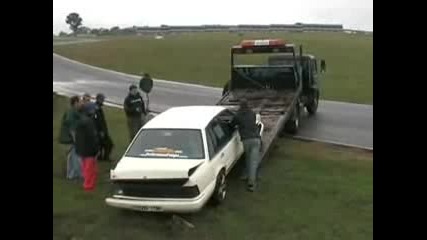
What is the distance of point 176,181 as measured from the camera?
952cm

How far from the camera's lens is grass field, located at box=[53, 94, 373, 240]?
9.50 metres

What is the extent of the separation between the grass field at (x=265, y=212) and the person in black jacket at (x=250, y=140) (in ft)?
1.05

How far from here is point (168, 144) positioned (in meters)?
10.4

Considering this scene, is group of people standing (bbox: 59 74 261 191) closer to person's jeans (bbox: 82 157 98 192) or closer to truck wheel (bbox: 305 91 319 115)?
person's jeans (bbox: 82 157 98 192)

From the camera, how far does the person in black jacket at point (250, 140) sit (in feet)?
38.0

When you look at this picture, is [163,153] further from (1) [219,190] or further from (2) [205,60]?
(2) [205,60]

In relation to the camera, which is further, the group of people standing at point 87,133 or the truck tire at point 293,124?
the truck tire at point 293,124

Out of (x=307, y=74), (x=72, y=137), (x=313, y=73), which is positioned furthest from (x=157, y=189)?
(x=313, y=73)

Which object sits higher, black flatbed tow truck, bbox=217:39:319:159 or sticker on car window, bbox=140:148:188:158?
black flatbed tow truck, bbox=217:39:319:159

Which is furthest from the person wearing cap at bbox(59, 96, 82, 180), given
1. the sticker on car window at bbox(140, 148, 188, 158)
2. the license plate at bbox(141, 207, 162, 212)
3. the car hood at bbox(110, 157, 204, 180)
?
the license plate at bbox(141, 207, 162, 212)

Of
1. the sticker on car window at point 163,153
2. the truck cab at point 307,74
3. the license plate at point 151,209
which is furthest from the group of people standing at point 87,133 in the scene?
the truck cab at point 307,74

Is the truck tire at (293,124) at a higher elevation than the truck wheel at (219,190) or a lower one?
higher

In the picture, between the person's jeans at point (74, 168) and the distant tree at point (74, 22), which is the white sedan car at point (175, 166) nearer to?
the person's jeans at point (74, 168)
